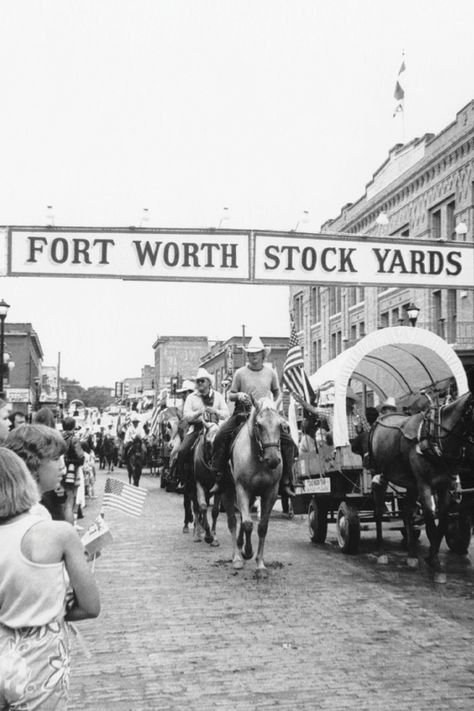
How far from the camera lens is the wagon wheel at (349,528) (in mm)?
12609

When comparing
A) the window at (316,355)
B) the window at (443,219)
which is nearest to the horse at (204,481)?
the window at (443,219)

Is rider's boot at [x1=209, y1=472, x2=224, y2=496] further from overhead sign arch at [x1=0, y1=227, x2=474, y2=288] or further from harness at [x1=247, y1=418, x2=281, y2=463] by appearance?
overhead sign arch at [x1=0, y1=227, x2=474, y2=288]

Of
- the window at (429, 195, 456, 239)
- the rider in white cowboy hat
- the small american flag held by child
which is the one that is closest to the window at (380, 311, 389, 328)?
the window at (429, 195, 456, 239)

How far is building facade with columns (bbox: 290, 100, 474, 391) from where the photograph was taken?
33875 mm

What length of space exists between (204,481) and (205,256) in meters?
3.72

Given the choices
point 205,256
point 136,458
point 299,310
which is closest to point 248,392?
point 205,256

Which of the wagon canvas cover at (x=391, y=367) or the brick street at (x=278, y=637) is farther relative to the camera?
the wagon canvas cover at (x=391, y=367)

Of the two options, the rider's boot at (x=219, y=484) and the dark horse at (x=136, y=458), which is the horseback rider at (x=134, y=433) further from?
the rider's boot at (x=219, y=484)

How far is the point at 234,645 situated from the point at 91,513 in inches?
565

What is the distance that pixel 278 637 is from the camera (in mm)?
7582

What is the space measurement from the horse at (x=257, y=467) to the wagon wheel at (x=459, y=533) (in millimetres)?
2892

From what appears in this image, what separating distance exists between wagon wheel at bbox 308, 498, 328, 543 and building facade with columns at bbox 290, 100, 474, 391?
1358 cm

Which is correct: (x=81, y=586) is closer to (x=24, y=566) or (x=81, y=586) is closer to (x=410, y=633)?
(x=24, y=566)

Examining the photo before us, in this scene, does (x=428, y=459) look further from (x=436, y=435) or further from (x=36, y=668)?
(x=36, y=668)
